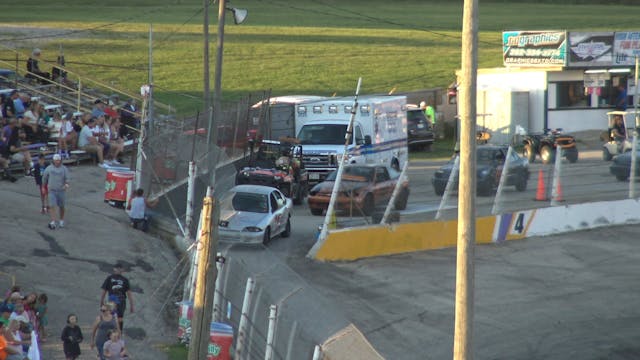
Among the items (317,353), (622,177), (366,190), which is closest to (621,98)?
(622,177)

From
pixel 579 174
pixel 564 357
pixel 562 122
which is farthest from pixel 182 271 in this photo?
pixel 562 122

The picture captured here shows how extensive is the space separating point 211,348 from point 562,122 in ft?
109

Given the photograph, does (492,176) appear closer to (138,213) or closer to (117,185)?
(138,213)

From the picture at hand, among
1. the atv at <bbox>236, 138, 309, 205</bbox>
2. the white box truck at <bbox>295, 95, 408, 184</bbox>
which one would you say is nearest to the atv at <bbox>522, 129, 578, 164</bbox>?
the white box truck at <bbox>295, 95, 408, 184</bbox>

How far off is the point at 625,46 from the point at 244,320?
36086 millimetres

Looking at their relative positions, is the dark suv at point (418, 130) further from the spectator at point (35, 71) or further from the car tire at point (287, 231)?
the car tire at point (287, 231)

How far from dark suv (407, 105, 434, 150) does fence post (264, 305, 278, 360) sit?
1225 inches

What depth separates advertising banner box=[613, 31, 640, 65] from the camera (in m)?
47.1

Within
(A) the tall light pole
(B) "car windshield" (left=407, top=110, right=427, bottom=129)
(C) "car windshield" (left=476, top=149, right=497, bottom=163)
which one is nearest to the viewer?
(A) the tall light pole

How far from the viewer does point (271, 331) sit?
13609mm

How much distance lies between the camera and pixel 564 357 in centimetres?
1833

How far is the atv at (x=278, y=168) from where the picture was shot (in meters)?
30.3

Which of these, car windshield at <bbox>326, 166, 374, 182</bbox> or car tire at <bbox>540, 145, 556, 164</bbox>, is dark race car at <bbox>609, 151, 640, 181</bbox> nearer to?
car tire at <bbox>540, 145, 556, 164</bbox>

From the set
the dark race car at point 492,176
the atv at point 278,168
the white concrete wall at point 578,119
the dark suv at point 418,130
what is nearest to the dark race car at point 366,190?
the dark race car at point 492,176
